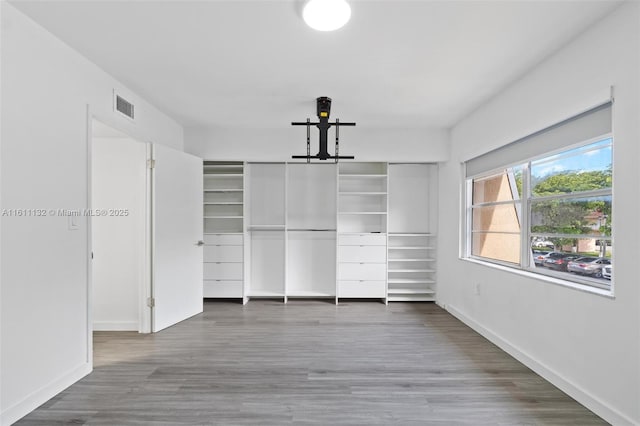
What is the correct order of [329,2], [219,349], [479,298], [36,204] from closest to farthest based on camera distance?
[329,2]
[36,204]
[219,349]
[479,298]

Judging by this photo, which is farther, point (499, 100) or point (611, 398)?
point (499, 100)

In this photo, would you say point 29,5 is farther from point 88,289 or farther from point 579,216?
point 579,216

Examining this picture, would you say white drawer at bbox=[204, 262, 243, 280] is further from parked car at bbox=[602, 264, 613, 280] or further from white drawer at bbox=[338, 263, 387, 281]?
parked car at bbox=[602, 264, 613, 280]

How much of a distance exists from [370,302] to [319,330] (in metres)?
1.56

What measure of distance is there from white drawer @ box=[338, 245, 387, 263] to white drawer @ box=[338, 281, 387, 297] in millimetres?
341

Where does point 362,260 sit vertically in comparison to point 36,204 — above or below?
below

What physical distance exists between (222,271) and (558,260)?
4148mm

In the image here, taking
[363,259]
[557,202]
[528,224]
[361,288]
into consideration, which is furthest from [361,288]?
[557,202]

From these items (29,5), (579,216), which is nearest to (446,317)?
(579,216)

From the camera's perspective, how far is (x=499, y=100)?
3.52 metres

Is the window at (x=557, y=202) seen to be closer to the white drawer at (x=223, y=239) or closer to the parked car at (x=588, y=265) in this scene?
the parked car at (x=588, y=265)

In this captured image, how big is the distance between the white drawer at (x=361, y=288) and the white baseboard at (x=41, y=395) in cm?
326

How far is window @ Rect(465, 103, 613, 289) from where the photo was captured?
2.38 m

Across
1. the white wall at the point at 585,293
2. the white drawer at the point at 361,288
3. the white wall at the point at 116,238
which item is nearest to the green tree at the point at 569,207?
the white wall at the point at 585,293
